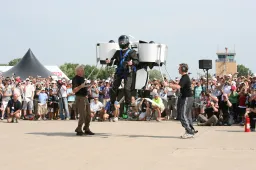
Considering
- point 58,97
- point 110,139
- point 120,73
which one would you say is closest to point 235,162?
point 110,139

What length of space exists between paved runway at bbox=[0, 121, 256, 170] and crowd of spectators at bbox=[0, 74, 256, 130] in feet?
19.3

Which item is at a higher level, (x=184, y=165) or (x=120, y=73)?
(x=120, y=73)

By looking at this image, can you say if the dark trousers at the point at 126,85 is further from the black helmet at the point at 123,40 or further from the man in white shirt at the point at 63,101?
the man in white shirt at the point at 63,101

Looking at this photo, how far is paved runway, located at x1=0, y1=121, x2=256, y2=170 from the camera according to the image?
25.4ft

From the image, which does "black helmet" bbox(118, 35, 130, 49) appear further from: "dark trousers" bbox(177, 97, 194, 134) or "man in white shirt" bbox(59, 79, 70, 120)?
"man in white shirt" bbox(59, 79, 70, 120)

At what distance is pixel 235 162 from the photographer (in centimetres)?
810

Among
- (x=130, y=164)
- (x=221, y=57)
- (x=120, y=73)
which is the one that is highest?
(x=221, y=57)

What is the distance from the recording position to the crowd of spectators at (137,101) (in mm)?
18562

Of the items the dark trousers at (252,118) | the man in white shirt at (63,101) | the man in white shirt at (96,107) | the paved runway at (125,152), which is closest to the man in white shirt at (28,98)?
the man in white shirt at (63,101)

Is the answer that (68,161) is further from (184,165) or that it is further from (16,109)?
(16,109)

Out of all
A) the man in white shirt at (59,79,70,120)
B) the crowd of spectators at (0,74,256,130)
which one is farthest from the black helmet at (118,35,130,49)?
the man in white shirt at (59,79,70,120)

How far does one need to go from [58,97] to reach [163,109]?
4998mm

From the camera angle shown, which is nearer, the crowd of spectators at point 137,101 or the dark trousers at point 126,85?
the dark trousers at point 126,85

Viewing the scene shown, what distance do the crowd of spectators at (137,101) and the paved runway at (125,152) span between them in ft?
19.3
